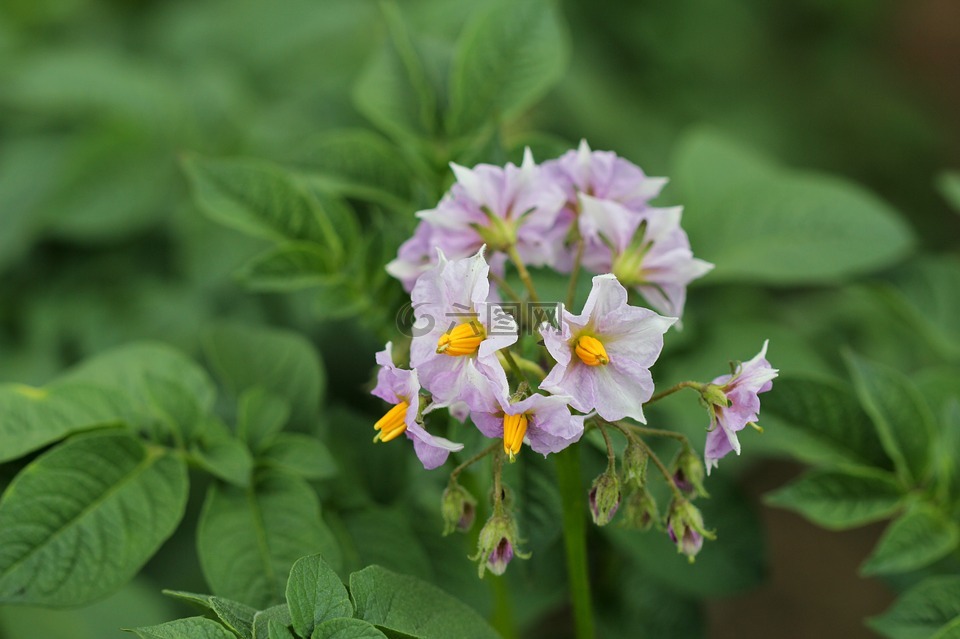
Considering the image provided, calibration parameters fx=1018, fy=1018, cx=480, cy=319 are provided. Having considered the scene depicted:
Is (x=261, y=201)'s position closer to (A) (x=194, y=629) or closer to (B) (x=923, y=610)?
(A) (x=194, y=629)

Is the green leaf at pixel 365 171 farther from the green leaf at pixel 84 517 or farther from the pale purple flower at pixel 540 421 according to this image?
the pale purple flower at pixel 540 421

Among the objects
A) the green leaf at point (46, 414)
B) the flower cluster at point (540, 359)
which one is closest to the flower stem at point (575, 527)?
the flower cluster at point (540, 359)

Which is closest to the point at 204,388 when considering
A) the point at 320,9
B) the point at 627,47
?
the point at 320,9

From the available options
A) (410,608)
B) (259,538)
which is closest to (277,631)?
(410,608)

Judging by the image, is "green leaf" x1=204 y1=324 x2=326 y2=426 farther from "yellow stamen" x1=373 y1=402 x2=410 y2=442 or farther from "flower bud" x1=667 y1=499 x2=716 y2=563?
"flower bud" x1=667 y1=499 x2=716 y2=563

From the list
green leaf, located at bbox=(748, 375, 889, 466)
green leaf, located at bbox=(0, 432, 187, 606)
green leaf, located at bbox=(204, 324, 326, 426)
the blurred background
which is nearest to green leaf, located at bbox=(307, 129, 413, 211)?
the blurred background
